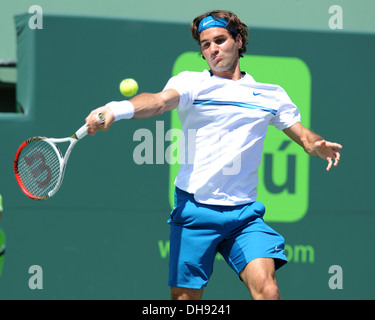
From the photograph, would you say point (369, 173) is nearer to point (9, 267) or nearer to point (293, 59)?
point (293, 59)

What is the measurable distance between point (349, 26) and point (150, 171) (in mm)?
2702

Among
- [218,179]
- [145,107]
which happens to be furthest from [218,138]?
[145,107]

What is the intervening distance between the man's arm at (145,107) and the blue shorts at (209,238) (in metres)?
0.49

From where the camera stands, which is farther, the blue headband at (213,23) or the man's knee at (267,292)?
the blue headband at (213,23)

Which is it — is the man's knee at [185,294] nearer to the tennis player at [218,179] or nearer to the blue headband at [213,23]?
the tennis player at [218,179]

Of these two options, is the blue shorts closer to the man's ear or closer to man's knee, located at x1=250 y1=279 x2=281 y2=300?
man's knee, located at x1=250 y1=279 x2=281 y2=300

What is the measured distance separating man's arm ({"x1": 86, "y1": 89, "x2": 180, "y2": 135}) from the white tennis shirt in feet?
0.29

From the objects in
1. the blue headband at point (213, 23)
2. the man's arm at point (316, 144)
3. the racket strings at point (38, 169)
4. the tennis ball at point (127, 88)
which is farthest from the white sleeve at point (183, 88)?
the tennis ball at point (127, 88)

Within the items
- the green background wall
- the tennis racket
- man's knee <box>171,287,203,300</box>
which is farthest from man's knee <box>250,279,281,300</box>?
the green background wall

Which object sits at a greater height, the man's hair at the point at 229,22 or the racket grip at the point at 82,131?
the man's hair at the point at 229,22

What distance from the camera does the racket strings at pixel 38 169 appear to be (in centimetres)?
357

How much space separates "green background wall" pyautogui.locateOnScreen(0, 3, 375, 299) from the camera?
484 centimetres

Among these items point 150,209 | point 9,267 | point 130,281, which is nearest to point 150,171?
point 150,209

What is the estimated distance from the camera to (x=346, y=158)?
→ 5.30 m
